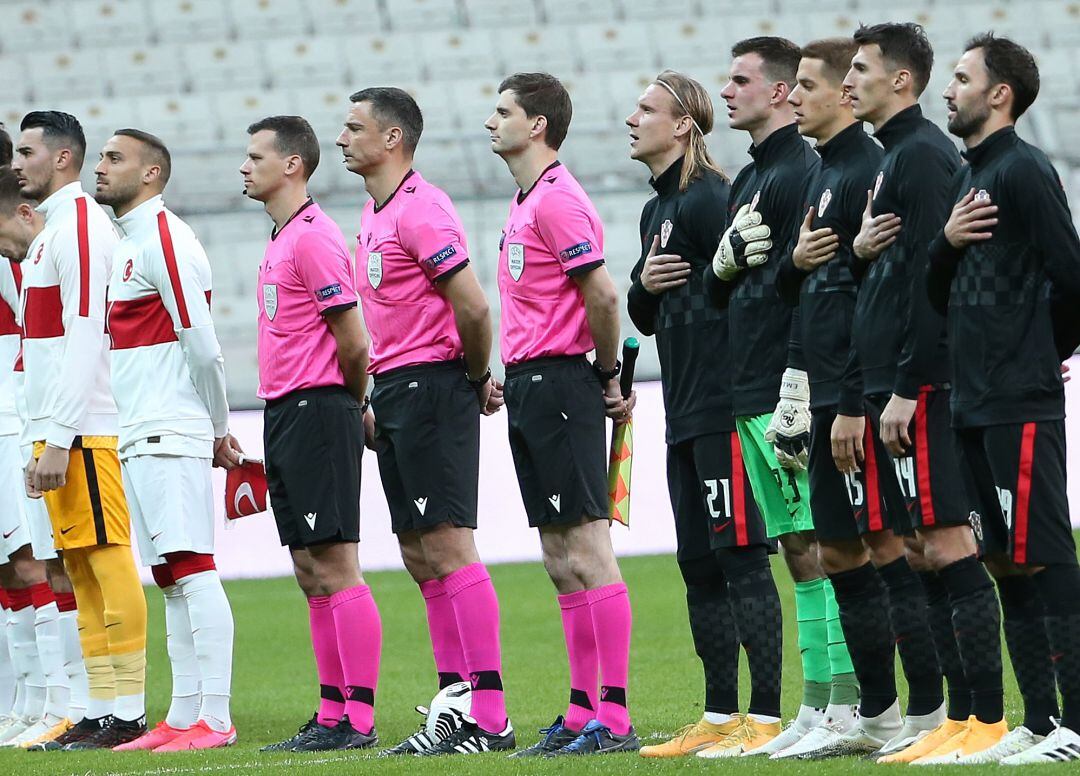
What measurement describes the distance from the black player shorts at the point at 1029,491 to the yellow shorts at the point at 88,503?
396cm

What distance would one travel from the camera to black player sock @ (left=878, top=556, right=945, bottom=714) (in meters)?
5.36

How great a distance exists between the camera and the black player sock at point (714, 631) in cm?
606

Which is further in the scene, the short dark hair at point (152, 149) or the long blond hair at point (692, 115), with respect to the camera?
the short dark hair at point (152, 149)

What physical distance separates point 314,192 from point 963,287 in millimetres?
14258

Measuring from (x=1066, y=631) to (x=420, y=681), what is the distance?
496 cm

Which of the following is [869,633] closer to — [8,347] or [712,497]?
[712,497]

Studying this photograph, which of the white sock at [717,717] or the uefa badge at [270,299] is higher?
the uefa badge at [270,299]

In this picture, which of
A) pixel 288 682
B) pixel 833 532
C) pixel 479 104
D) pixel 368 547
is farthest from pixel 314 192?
pixel 833 532

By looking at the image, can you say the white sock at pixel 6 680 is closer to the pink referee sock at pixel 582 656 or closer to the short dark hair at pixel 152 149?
the short dark hair at pixel 152 149

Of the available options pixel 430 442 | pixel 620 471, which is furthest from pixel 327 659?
pixel 620 471

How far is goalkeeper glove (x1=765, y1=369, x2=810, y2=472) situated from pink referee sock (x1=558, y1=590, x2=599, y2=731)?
3.43ft

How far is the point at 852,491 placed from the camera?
17.8 ft

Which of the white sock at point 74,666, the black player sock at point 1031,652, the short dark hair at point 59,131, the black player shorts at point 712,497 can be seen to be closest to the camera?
the black player sock at point 1031,652

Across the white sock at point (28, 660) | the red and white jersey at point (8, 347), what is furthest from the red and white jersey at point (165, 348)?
the white sock at point (28, 660)
